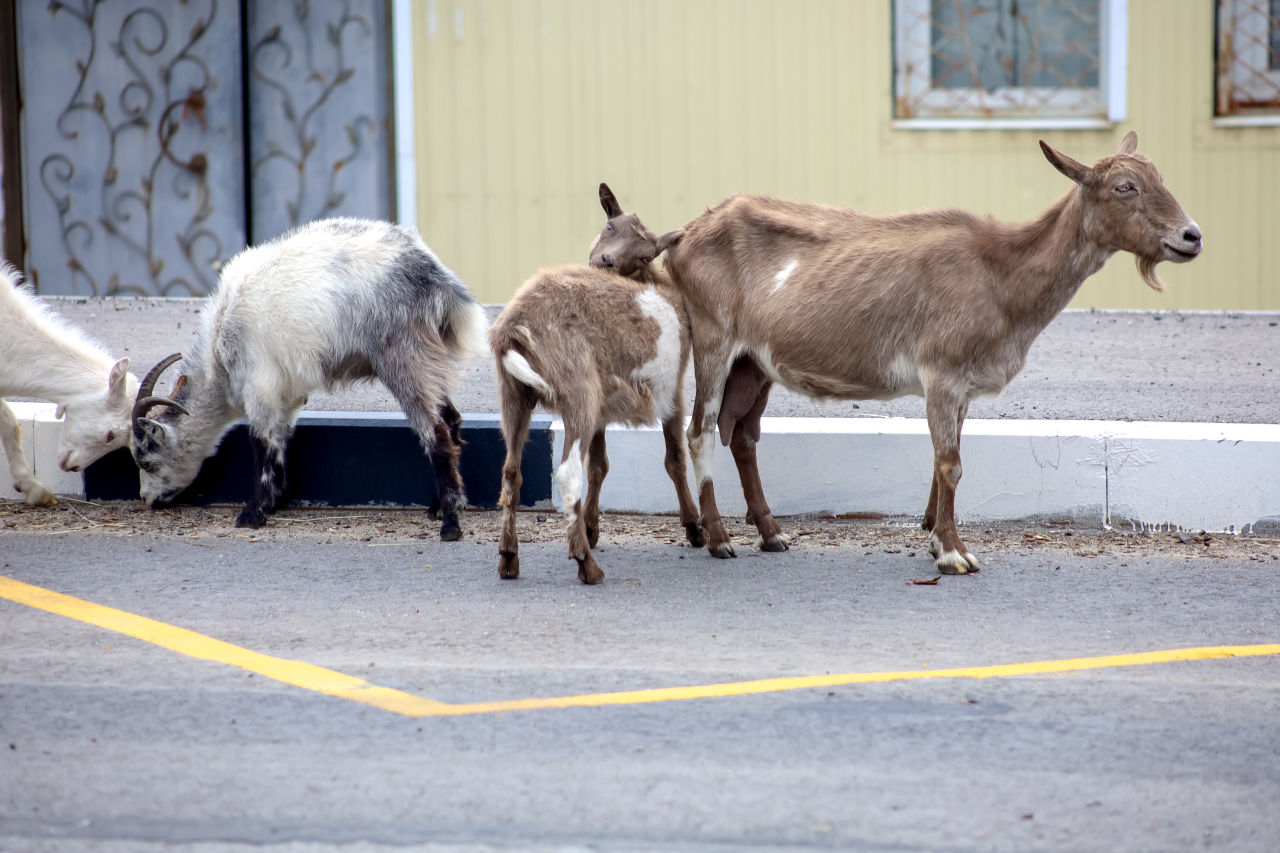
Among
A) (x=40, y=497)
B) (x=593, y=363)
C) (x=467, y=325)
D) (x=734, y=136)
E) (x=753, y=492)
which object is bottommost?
(x=40, y=497)

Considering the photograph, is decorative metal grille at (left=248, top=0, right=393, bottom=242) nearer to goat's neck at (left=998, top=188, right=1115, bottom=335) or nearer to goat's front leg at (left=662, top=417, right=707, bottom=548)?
goat's front leg at (left=662, top=417, right=707, bottom=548)

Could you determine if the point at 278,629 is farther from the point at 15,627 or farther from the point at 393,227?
the point at 393,227

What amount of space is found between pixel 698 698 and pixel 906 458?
8.99 ft

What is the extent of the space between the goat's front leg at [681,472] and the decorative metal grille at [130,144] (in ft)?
25.9

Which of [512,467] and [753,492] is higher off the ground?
[512,467]

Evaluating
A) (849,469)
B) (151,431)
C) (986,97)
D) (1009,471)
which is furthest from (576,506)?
(986,97)

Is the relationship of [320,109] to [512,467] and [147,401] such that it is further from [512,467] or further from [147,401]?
[512,467]

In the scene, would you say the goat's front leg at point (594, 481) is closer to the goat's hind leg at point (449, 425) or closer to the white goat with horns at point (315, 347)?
the white goat with horns at point (315, 347)

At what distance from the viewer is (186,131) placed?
1237 cm

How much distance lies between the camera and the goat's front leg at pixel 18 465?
22.2ft

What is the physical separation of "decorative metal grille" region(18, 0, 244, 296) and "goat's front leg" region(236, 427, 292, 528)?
21.6 feet

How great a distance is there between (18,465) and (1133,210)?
18.0ft

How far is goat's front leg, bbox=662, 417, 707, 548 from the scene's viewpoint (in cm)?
578

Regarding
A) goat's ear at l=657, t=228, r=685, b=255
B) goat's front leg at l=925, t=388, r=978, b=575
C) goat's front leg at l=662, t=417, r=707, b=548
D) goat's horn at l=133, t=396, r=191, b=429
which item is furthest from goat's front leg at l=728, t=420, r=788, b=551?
goat's horn at l=133, t=396, r=191, b=429
